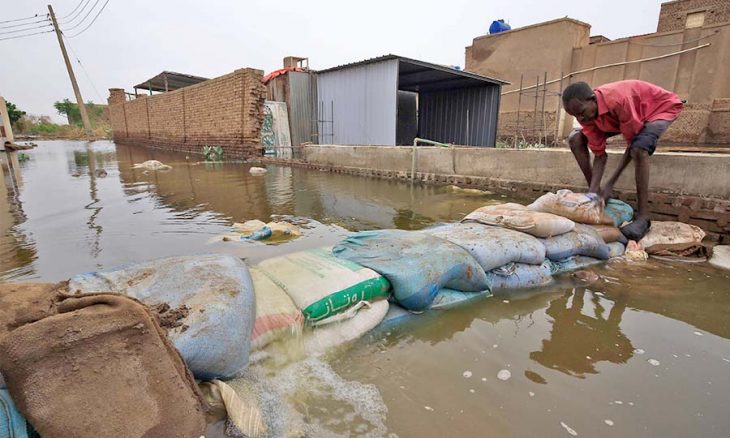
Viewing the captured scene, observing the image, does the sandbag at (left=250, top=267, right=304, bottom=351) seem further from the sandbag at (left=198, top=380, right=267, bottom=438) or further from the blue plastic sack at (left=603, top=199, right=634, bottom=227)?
the blue plastic sack at (left=603, top=199, right=634, bottom=227)

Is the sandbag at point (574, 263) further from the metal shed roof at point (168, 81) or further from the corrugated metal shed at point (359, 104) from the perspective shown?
the metal shed roof at point (168, 81)

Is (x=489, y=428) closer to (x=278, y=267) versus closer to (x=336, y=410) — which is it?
(x=336, y=410)

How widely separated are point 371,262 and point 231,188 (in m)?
4.57

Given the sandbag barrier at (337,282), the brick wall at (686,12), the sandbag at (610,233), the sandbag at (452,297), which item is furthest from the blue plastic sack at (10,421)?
the brick wall at (686,12)

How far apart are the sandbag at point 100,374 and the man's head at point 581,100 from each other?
3.11 metres

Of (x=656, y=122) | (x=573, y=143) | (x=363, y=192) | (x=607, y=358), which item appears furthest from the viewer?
(x=363, y=192)

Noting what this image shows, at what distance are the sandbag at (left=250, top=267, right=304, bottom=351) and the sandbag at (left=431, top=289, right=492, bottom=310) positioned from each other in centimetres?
83

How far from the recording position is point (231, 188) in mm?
5922

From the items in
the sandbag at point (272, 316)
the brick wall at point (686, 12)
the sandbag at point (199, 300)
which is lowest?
the sandbag at point (272, 316)

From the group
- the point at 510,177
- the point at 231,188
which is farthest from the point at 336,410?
the point at 231,188

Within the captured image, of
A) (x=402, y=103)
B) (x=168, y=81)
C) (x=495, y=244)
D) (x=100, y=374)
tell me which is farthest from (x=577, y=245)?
(x=168, y=81)

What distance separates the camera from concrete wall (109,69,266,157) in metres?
10.7

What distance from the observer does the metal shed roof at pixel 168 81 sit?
51.3 ft

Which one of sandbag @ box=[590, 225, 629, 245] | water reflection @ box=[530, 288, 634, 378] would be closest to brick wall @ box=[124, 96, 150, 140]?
sandbag @ box=[590, 225, 629, 245]
